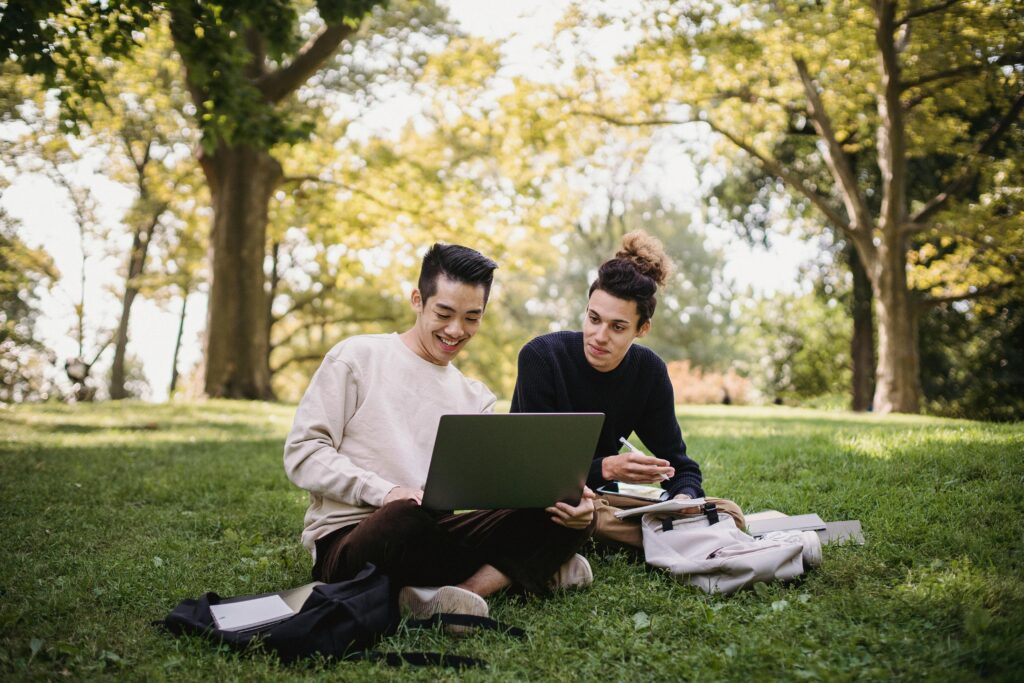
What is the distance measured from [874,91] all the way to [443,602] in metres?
14.3

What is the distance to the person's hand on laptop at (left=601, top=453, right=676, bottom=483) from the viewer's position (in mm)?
3867

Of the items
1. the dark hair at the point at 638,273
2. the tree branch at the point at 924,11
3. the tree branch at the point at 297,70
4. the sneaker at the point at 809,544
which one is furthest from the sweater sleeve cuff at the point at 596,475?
the tree branch at the point at 297,70

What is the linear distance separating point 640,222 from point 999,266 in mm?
21277

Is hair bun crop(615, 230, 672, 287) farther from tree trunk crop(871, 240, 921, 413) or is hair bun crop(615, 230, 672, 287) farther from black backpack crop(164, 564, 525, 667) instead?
tree trunk crop(871, 240, 921, 413)

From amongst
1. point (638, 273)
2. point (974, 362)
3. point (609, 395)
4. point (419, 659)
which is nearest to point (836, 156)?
point (974, 362)

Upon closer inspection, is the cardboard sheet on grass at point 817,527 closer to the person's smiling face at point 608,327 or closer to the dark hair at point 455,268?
the person's smiling face at point 608,327

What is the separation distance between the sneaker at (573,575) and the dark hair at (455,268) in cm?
134

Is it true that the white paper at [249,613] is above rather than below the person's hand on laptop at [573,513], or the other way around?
below

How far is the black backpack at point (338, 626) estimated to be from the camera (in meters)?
3.00

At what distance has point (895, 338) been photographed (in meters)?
14.9

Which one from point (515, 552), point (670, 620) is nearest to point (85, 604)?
point (515, 552)

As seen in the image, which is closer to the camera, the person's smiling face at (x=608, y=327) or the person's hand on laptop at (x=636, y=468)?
the person's hand on laptop at (x=636, y=468)

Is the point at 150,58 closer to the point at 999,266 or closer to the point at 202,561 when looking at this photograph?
the point at 202,561

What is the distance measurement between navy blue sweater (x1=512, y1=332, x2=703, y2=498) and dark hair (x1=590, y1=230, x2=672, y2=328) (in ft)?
1.01
